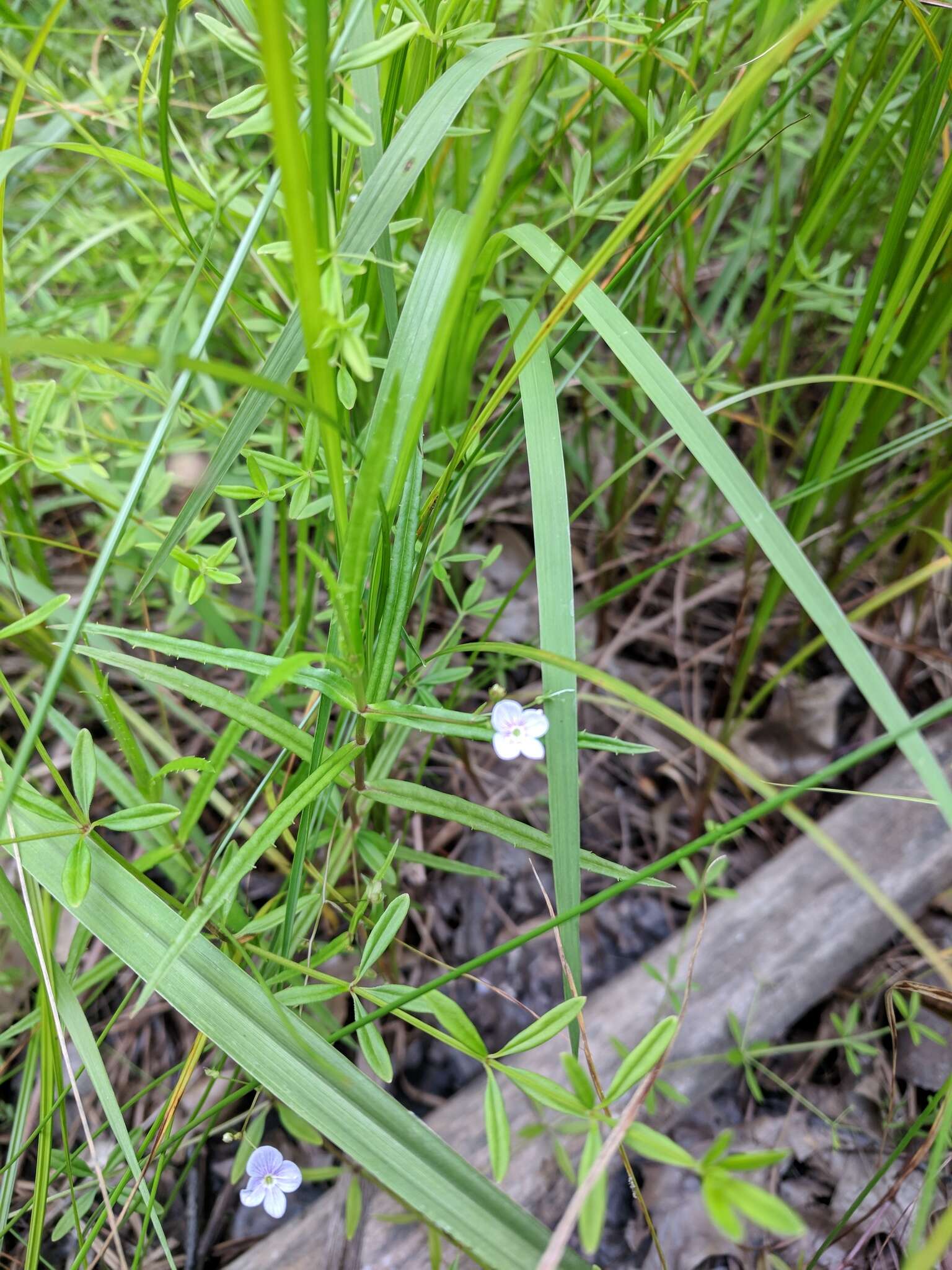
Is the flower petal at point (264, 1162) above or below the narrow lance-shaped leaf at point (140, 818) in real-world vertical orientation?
below

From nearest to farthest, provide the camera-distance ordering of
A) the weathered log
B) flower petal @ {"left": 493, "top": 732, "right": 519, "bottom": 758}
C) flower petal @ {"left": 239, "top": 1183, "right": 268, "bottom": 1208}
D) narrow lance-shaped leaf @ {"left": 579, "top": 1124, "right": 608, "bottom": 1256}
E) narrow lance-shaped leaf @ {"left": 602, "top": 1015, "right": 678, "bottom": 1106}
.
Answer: narrow lance-shaped leaf @ {"left": 579, "top": 1124, "right": 608, "bottom": 1256}
narrow lance-shaped leaf @ {"left": 602, "top": 1015, "right": 678, "bottom": 1106}
flower petal @ {"left": 493, "top": 732, "right": 519, "bottom": 758}
flower petal @ {"left": 239, "top": 1183, "right": 268, "bottom": 1208}
the weathered log

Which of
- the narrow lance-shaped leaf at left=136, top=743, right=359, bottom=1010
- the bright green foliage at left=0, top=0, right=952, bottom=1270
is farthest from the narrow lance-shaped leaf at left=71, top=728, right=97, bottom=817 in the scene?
the narrow lance-shaped leaf at left=136, top=743, right=359, bottom=1010

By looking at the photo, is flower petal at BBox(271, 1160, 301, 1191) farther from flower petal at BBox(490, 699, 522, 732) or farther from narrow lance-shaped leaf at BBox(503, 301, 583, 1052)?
flower petal at BBox(490, 699, 522, 732)

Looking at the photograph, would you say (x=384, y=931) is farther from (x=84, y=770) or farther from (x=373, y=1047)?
(x=84, y=770)

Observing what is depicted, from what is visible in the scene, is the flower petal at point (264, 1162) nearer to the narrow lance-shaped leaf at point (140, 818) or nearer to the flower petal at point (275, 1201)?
the flower petal at point (275, 1201)

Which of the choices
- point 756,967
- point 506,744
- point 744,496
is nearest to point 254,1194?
point 506,744

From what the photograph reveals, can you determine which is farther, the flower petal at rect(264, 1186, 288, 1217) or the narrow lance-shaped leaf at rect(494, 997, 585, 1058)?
the flower petal at rect(264, 1186, 288, 1217)

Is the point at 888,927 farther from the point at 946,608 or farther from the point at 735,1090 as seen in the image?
the point at 946,608

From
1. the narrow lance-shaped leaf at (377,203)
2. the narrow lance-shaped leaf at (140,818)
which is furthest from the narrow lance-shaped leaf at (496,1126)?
the narrow lance-shaped leaf at (377,203)
